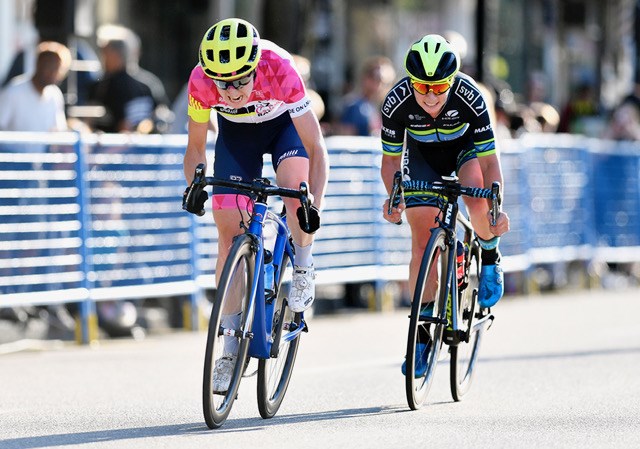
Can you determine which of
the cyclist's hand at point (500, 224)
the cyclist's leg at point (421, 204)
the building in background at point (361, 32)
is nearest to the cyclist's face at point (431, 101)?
the cyclist's leg at point (421, 204)

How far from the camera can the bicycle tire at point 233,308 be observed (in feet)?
25.3

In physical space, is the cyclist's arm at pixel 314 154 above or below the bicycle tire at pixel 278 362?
above

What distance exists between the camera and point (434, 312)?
905 centimetres

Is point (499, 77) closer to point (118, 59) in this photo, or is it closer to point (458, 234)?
point (118, 59)

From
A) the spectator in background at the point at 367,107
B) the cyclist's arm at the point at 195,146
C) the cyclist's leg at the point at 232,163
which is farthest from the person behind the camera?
the spectator in background at the point at 367,107

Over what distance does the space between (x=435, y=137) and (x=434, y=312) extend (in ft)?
3.20

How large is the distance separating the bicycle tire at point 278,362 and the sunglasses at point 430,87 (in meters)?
1.15

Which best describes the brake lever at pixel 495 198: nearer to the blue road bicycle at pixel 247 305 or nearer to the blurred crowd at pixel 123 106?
the blue road bicycle at pixel 247 305

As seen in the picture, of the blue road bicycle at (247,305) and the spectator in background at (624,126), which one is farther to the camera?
the spectator in background at (624,126)

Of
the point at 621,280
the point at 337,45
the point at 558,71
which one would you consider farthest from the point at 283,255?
the point at 558,71

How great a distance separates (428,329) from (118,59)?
6938 mm

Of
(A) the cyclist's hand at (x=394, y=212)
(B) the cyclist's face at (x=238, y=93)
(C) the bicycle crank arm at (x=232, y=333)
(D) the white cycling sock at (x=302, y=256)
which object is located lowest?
(C) the bicycle crank arm at (x=232, y=333)

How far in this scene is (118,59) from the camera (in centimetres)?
1527

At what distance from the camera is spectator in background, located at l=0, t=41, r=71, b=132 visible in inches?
519
